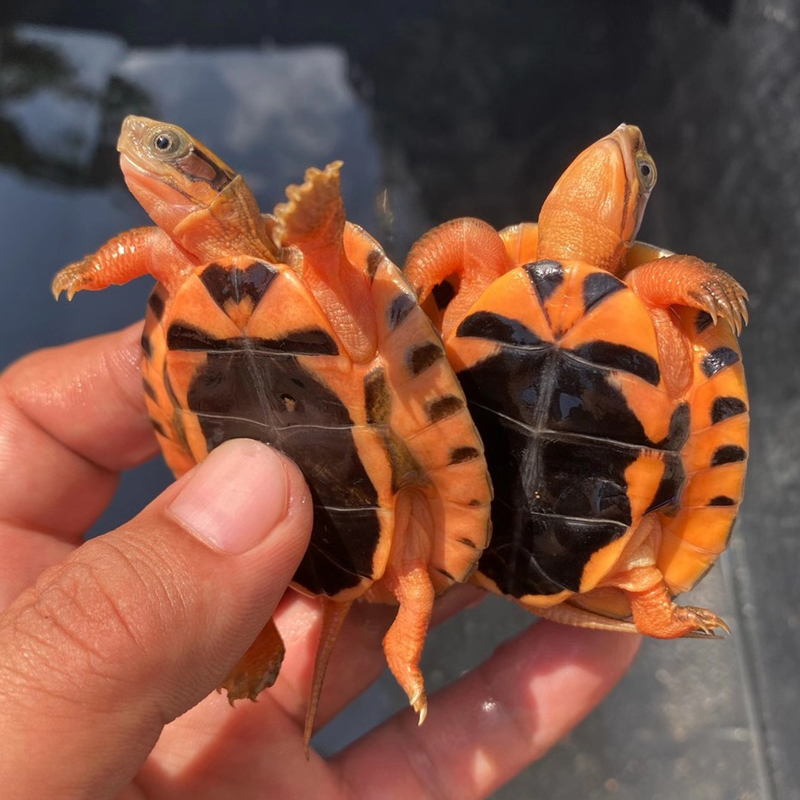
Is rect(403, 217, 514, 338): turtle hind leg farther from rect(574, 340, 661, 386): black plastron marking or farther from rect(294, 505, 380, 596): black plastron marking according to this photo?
rect(294, 505, 380, 596): black plastron marking

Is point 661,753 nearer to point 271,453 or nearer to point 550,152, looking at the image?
point 271,453

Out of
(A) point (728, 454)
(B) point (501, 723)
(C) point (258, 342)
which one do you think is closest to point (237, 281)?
(C) point (258, 342)

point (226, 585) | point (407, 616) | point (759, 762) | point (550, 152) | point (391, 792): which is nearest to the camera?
point (226, 585)

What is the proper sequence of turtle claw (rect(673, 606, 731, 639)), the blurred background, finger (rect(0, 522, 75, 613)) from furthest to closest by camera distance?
the blurred background < finger (rect(0, 522, 75, 613)) < turtle claw (rect(673, 606, 731, 639))

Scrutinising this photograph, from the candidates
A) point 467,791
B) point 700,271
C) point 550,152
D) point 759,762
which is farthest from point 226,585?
point 550,152

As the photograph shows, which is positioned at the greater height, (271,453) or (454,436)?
(454,436)

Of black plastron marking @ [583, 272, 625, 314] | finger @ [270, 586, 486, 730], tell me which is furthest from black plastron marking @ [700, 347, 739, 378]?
finger @ [270, 586, 486, 730]
